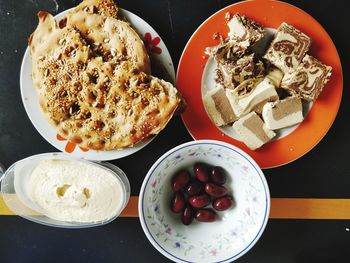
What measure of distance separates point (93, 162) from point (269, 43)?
23.9 inches

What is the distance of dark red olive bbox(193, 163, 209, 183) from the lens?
1349 millimetres

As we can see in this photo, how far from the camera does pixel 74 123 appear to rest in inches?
53.1

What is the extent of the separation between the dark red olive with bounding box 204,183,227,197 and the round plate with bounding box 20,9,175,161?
0.70ft

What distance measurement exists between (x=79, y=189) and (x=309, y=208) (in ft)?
2.26

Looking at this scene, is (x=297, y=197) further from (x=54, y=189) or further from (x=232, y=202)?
(x=54, y=189)

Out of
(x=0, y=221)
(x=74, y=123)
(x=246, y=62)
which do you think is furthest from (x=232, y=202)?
(x=0, y=221)

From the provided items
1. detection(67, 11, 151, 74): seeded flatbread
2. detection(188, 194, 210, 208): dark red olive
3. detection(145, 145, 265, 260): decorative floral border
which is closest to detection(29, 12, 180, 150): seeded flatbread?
detection(67, 11, 151, 74): seeded flatbread

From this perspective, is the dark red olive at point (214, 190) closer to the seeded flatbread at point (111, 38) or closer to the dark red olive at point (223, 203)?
the dark red olive at point (223, 203)

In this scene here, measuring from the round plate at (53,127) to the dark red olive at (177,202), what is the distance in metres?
0.17

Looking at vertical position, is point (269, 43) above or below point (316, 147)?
above

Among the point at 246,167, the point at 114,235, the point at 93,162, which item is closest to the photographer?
the point at 246,167

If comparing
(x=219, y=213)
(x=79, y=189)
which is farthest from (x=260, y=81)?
(x=79, y=189)

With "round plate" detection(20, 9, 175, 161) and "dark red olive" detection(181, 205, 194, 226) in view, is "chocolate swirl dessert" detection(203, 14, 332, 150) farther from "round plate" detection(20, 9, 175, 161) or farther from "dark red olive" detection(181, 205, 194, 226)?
"dark red olive" detection(181, 205, 194, 226)

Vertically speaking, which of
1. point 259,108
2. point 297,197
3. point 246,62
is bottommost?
point 297,197
